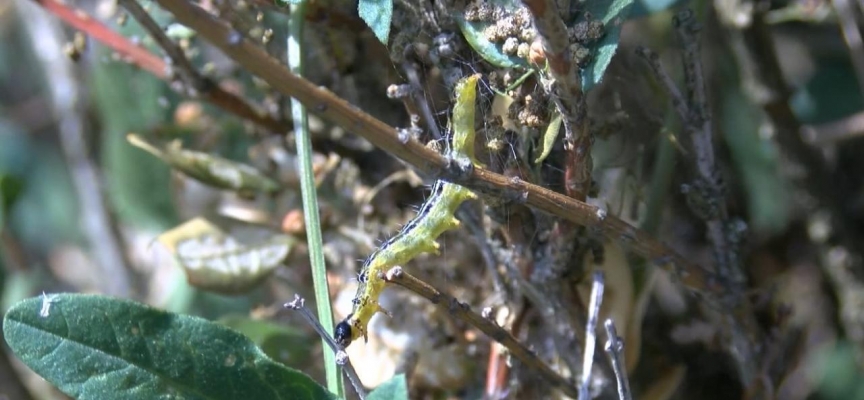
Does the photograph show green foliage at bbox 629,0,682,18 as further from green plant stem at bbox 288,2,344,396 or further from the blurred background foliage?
green plant stem at bbox 288,2,344,396

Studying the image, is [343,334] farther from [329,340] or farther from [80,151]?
[80,151]

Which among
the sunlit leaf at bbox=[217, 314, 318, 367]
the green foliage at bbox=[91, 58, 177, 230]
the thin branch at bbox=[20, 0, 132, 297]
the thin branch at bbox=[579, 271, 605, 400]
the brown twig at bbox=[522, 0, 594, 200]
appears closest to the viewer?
the brown twig at bbox=[522, 0, 594, 200]

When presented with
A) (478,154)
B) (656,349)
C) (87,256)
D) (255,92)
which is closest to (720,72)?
(656,349)

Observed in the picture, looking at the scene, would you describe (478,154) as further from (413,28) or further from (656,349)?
(656,349)

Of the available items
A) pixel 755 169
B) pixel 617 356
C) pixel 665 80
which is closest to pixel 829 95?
pixel 755 169

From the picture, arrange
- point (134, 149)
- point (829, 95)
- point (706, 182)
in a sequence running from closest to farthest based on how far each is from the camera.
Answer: point (706, 182), point (134, 149), point (829, 95)

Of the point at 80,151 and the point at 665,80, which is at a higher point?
the point at 80,151

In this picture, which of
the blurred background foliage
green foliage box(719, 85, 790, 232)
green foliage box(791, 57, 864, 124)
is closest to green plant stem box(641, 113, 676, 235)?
the blurred background foliage
